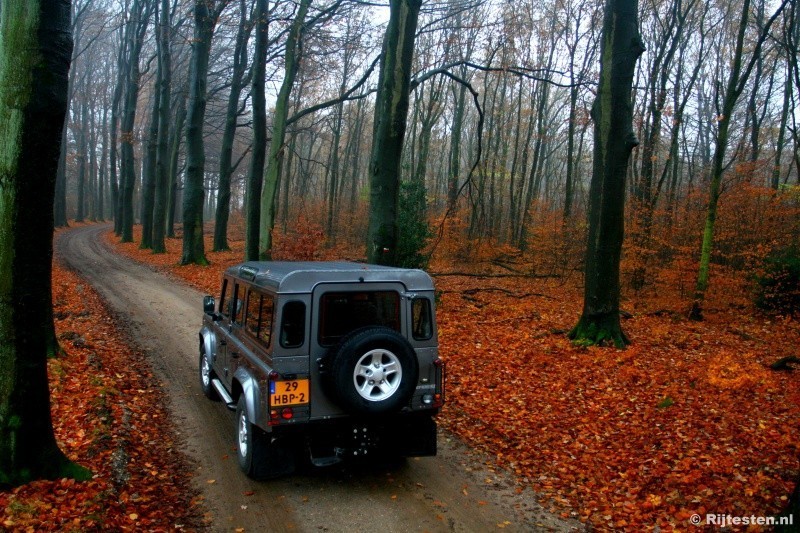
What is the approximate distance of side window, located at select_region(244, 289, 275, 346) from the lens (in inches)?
207

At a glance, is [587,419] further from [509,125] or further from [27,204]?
[509,125]

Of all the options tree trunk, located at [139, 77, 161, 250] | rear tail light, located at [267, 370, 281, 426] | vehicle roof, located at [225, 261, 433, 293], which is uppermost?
tree trunk, located at [139, 77, 161, 250]

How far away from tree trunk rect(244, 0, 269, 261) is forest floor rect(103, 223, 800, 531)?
25.0 ft

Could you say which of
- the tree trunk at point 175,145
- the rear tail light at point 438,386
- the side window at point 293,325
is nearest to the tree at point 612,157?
the rear tail light at point 438,386

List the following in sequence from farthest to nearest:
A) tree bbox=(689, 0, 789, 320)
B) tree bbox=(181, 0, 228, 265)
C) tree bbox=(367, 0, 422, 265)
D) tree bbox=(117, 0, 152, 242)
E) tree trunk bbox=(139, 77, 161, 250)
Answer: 1. tree trunk bbox=(139, 77, 161, 250)
2. tree bbox=(117, 0, 152, 242)
3. tree bbox=(181, 0, 228, 265)
4. tree bbox=(689, 0, 789, 320)
5. tree bbox=(367, 0, 422, 265)

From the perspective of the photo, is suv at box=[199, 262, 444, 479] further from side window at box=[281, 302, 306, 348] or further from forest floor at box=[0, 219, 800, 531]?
forest floor at box=[0, 219, 800, 531]

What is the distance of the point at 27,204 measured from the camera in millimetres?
4398

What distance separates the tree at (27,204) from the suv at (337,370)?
1.92 m

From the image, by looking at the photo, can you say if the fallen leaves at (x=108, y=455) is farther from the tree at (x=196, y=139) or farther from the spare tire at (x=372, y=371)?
the tree at (x=196, y=139)

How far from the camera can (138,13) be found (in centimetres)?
2734

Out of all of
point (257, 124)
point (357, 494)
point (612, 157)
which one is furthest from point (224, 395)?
point (257, 124)

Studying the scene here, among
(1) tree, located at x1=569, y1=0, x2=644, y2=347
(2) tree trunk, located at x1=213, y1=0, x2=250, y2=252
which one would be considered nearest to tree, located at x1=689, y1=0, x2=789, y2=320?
(1) tree, located at x1=569, y1=0, x2=644, y2=347

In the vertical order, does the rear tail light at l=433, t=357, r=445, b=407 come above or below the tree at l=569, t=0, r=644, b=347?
below

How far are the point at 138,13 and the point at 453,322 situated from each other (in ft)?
84.2
